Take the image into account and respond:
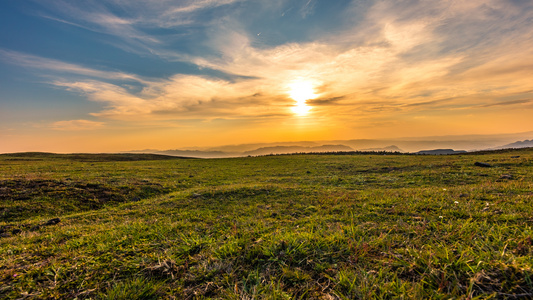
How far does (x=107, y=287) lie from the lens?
409 cm

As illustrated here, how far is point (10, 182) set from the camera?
1566 cm

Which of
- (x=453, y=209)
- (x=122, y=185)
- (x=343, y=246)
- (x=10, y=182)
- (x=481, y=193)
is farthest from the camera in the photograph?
(x=122, y=185)

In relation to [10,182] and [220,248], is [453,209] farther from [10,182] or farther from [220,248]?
[10,182]

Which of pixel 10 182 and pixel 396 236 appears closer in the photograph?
pixel 396 236

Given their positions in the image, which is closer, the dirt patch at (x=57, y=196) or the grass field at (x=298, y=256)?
the grass field at (x=298, y=256)

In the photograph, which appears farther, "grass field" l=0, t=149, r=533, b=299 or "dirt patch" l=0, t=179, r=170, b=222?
"dirt patch" l=0, t=179, r=170, b=222

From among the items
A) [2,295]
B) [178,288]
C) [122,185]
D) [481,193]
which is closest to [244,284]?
[178,288]

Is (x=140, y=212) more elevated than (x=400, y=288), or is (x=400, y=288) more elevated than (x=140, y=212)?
(x=400, y=288)

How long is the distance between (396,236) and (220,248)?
436 centimetres

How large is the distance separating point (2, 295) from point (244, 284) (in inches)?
174

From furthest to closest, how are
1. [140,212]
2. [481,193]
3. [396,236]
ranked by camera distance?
[140,212]
[481,193]
[396,236]

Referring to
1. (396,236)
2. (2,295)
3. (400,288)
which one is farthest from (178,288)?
(396,236)

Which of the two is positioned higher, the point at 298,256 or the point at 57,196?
the point at 298,256

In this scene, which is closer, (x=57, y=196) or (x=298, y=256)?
(x=298, y=256)
